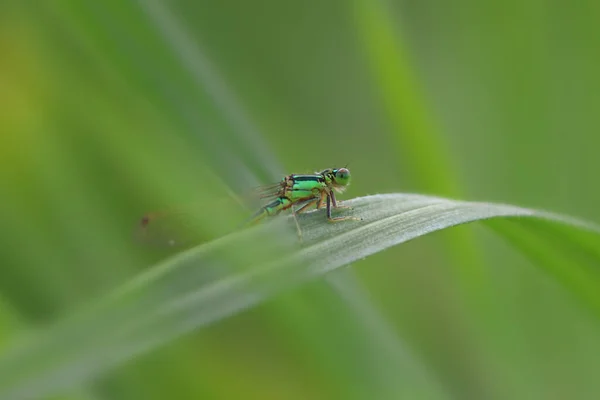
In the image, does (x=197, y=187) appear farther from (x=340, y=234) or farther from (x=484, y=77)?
(x=484, y=77)

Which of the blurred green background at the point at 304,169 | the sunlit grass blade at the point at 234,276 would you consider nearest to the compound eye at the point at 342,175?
the blurred green background at the point at 304,169

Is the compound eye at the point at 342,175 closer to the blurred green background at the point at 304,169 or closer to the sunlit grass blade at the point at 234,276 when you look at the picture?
the blurred green background at the point at 304,169

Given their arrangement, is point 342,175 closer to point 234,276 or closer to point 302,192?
point 302,192

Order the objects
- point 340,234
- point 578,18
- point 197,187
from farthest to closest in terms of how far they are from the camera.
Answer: point 578,18 → point 197,187 → point 340,234

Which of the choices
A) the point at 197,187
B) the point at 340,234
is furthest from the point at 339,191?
the point at 340,234

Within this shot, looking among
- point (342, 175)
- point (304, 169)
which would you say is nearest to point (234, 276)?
point (342, 175)

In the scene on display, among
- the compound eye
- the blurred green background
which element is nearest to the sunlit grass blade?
the blurred green background
